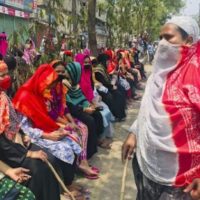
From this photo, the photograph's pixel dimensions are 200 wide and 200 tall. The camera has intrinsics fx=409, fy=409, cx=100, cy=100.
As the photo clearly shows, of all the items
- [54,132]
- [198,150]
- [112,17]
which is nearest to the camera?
[198,150]

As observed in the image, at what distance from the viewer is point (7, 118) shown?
2.86 meters

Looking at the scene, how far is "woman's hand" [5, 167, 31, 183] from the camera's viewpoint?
2.62 metres

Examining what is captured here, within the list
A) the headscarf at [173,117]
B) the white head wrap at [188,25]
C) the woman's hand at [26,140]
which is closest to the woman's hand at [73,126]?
the woman's hand at [26,140]

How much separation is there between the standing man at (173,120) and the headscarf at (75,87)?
2.60 metres

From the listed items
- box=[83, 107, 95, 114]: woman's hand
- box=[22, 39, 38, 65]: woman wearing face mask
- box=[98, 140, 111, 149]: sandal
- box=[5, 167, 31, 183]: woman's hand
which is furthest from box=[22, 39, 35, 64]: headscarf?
box=[5, 167, 31, 183]: woman's hand

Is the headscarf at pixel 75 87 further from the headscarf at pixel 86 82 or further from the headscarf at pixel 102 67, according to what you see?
the headscarf at pixel 102 67

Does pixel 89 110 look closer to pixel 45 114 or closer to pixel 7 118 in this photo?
pixel 45 114

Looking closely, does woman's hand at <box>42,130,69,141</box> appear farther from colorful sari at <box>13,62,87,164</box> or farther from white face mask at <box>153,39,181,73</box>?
white face mask at <box>153,39,181,73</box>

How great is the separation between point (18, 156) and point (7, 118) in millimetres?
275

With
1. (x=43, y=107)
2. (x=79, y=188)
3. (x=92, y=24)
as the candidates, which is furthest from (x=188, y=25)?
(x=92, y=24)

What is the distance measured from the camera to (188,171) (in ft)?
6.25

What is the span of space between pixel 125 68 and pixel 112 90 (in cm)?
275

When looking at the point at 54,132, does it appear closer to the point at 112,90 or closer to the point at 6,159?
the point at 6,159

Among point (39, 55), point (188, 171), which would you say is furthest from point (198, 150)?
point (39, 55)
